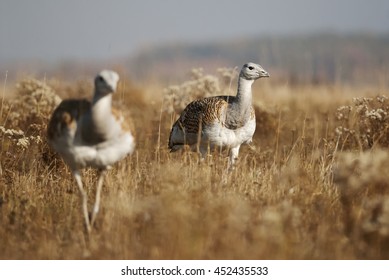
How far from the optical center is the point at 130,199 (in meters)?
→ 5.67

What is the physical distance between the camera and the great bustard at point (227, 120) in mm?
7137

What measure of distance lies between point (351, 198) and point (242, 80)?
2.28m

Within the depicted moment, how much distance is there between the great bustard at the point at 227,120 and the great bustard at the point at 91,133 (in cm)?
172

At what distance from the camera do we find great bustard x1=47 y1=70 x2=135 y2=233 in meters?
5.02

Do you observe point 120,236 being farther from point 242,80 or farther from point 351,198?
point 242,80

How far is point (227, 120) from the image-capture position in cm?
721

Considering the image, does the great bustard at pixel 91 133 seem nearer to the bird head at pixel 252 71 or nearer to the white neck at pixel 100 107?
the white neck at pixel 100 107

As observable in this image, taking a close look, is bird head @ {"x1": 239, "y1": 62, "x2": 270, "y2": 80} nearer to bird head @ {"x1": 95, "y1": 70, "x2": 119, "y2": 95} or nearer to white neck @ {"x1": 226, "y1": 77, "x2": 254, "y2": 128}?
white neck @ {"x1": 226, "y1": 77, "x2": 254, "y2": 128}

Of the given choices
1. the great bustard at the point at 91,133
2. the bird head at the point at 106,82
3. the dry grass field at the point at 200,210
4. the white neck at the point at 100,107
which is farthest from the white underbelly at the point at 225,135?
the bird head at the point at 106,82

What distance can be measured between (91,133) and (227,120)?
2.38 m

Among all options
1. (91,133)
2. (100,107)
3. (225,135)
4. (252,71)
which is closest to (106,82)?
(100,107)
